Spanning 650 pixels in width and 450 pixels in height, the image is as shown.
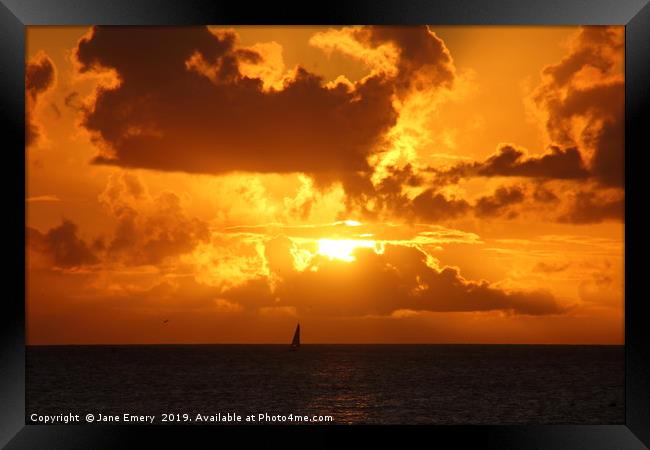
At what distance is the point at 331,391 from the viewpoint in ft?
178

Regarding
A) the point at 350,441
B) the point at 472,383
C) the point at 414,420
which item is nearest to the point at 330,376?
the point at 472,383

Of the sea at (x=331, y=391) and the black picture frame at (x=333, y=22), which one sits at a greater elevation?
the black picture frame at (x=333, y=22)

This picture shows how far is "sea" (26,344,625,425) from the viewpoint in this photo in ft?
145

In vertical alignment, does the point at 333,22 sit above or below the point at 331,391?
above

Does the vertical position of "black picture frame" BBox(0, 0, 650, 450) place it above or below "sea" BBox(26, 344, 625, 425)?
above

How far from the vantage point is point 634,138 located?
A: 21.0 ft

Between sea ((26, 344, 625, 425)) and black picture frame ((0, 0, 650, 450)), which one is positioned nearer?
black picture frame ((0, 0, 650, 450))

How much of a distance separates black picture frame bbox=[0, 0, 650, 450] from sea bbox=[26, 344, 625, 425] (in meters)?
27.2

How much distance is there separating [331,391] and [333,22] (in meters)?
49.7

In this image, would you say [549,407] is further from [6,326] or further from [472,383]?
[6,326]

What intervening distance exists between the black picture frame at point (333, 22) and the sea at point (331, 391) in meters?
27.2

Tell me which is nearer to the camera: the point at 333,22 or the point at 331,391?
the point at 333,22

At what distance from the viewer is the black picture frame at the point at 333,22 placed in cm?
626

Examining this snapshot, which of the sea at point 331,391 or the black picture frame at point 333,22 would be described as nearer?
the black picture frame at point 333,22
